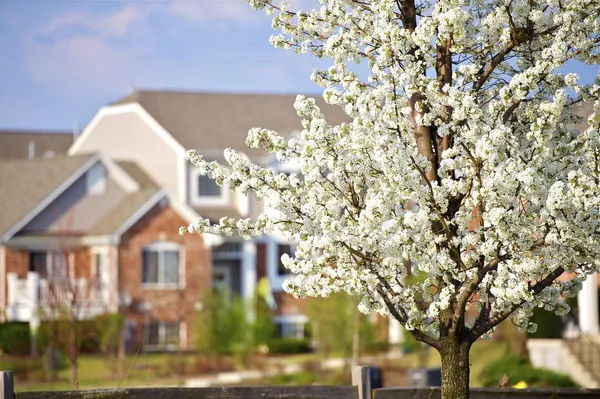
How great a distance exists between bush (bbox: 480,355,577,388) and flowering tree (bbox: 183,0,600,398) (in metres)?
11.3

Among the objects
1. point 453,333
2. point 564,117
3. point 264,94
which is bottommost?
point 453,333

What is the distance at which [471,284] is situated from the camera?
8.72m

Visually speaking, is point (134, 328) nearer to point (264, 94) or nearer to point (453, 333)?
point (264, 94)

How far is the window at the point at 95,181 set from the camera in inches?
1572

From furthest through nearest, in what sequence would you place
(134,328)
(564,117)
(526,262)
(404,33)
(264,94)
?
(264,94)
(134,328)
(564,117)
(404,33)
(526,262)

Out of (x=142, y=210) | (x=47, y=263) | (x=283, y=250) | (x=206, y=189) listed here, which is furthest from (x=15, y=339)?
(x=283, y=250)

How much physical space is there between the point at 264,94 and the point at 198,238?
9.59 meters

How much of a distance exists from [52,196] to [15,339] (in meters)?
6.69

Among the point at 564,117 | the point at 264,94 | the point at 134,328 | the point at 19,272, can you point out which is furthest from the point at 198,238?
the point at 564,117

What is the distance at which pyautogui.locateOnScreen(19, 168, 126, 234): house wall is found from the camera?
127 ft

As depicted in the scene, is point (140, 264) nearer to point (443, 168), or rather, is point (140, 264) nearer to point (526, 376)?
point (526, 376)

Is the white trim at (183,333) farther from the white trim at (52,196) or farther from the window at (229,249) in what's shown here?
the white trim at (52,196)

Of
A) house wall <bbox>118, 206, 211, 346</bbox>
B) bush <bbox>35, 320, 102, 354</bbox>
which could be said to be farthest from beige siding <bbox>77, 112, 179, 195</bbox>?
bush <bbox>35, 320, 102, 354</bbox>

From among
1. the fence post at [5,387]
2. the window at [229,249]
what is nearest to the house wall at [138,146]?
the window at [229,249]
